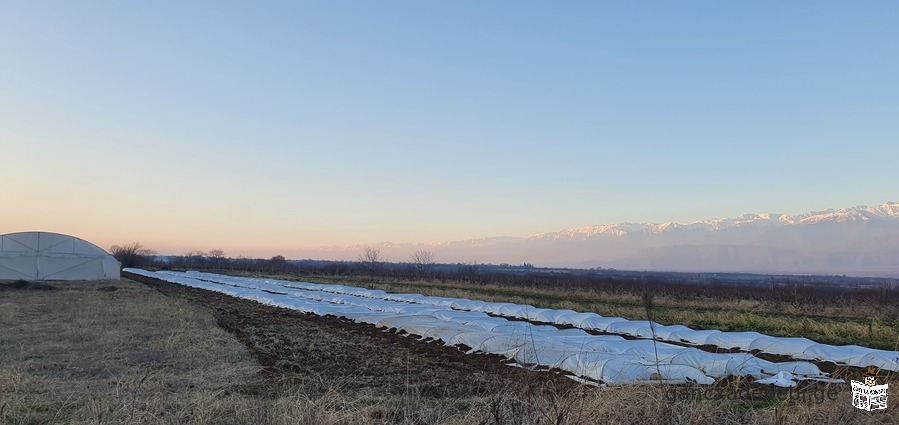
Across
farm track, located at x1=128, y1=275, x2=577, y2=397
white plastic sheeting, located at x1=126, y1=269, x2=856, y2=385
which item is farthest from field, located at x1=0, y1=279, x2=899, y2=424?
white plastic sheeting, located at x1=126, y1=269, x2=856, y2=385

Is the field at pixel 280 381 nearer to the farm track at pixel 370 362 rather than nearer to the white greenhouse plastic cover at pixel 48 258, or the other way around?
the farm track at pixel 370 362

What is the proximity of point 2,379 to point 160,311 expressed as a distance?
1118 centimetres

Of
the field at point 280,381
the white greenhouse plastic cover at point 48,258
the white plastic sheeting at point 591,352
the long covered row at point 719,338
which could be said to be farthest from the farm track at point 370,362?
the white greenhouse plastic cover at point 48,258

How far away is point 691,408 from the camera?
4270mm

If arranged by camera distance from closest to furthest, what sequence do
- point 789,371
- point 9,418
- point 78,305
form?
point 9,418 → point 789,371 → point 78,305

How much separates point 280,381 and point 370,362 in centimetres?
232

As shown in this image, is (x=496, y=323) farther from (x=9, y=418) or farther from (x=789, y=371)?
(x=9, y=418)

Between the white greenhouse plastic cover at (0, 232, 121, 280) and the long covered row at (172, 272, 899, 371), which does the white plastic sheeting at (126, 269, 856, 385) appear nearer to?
the long covered row at (172, 272, 899, 371)

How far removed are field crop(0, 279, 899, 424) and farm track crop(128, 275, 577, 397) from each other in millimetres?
32

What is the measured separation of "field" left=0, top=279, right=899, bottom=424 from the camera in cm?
444

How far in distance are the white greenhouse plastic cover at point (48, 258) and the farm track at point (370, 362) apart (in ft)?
84.4

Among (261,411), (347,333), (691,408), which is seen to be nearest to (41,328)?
(347,333)

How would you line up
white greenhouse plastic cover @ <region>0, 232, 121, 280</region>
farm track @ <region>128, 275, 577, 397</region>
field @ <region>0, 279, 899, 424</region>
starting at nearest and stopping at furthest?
1. field @ <region>0, 279, 899, 424</region>
2. farm track @ <region>128, 275, 577, 397</region>
3. white greenhouse plastic cover @ <region>0, 232, 121, 280</region>

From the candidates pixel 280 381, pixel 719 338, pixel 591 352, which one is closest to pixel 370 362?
pixel 280 381
